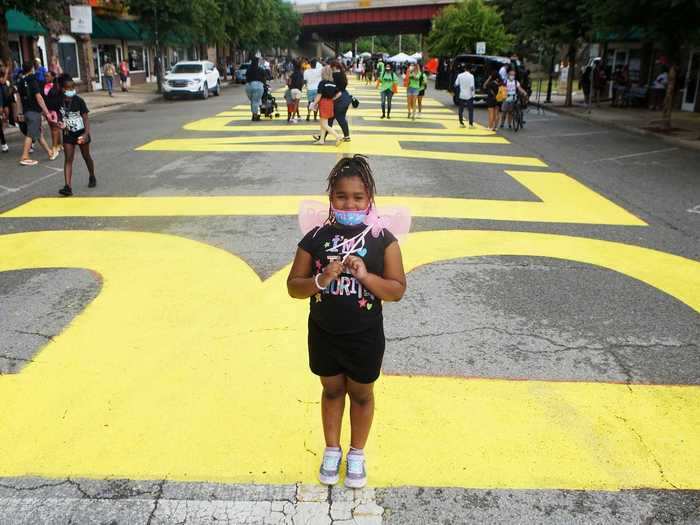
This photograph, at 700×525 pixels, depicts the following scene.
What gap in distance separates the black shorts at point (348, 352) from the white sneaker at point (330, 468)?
46cm

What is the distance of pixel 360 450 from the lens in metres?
3.12

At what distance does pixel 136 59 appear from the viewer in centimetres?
4388

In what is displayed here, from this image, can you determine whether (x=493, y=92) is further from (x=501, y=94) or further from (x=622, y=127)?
(x=622, y=127)

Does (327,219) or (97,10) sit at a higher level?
(97,10)

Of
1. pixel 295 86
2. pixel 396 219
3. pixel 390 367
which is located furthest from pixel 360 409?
pixel 295 86

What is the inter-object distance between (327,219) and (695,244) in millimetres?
5983

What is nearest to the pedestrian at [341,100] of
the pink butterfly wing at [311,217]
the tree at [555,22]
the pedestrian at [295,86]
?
the pedestrian at [295,86]

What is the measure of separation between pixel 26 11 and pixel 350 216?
17961 mm

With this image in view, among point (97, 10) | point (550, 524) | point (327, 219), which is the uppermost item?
point (97, 10)

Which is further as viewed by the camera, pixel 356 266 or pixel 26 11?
pixel 26 11

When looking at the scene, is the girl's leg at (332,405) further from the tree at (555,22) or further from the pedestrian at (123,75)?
the pedestrian at (123,75)

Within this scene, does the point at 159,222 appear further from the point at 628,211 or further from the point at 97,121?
the point at 97,121

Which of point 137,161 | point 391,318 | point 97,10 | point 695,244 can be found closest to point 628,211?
point 695,244

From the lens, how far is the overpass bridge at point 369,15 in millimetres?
69188
